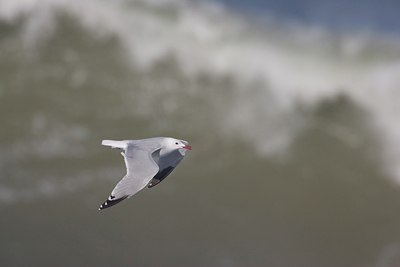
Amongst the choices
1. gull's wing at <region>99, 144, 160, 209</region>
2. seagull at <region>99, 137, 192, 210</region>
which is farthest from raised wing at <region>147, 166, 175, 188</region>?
gull's wing at <region>99, 144, 160, 209</region>

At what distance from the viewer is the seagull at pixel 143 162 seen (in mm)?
13352

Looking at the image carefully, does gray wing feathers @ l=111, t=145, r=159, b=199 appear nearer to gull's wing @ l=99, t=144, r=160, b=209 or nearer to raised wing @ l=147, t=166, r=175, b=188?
gull's wing @ l=99, t=144, r=160, b=209

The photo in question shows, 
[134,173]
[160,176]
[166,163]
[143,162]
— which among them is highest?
[166,163]

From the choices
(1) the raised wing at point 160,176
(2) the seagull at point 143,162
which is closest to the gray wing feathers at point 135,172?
(2) the seagull at point 143,162

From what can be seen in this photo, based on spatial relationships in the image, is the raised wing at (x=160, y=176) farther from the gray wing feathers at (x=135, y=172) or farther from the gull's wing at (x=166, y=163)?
the gray wing feathers at (x=135, y=172)

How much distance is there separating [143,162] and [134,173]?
13.2 inches

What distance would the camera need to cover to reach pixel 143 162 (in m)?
13.9

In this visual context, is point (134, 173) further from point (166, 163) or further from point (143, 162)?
point (166, 163)

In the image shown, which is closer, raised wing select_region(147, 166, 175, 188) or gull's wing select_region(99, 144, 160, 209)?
gull's wing select_region(99, 144, 160, 209)

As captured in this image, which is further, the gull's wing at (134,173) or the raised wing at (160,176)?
the raised wing at (160,176)

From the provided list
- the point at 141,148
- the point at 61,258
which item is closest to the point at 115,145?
the point at 141,148

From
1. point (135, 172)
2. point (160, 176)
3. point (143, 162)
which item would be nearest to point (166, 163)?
point (160, 176)

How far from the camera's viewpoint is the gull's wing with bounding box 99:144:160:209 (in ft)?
43.7

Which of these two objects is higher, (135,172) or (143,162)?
(143,162)
